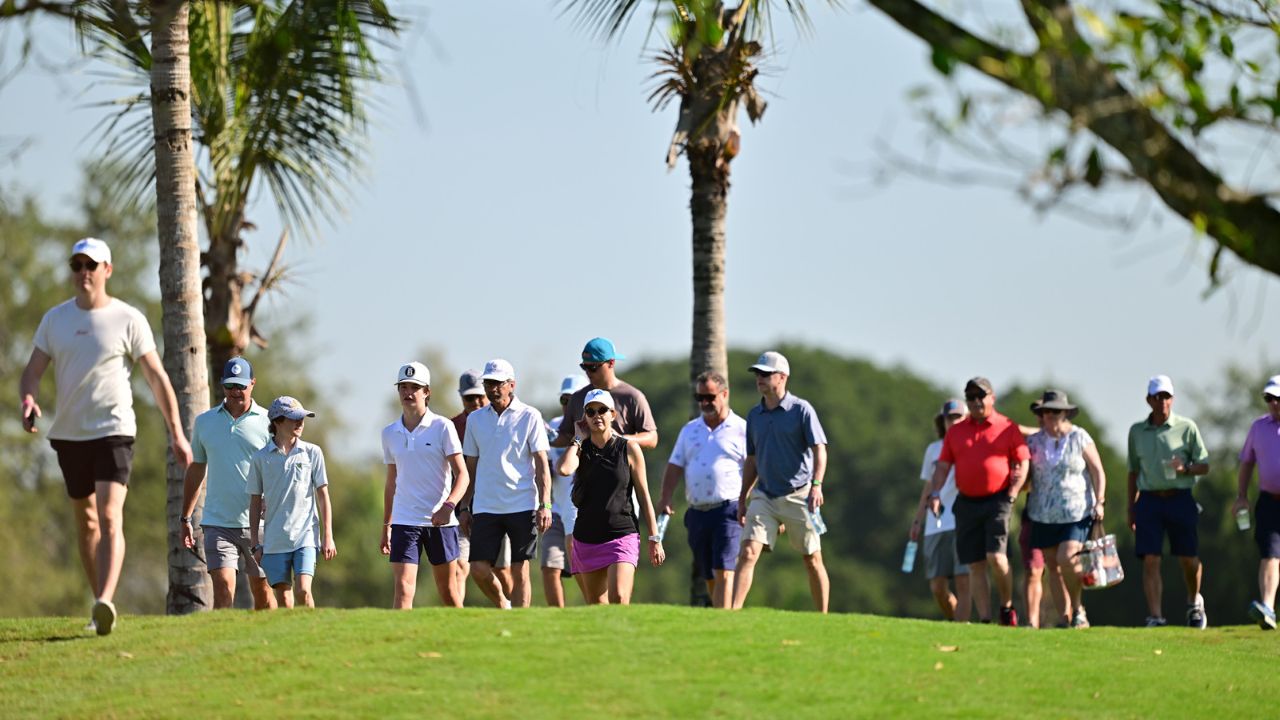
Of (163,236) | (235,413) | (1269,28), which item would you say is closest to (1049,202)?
(1269,28)

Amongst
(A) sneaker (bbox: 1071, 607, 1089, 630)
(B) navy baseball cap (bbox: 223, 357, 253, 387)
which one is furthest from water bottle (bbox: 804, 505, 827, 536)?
(B) navy baseball cap (bbox: 223, 357, 253, 387)

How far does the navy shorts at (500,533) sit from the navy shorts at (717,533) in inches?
63.9

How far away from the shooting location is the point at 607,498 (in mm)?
13656

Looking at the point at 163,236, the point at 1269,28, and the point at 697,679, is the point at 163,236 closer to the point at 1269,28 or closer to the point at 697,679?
the point at 697,679

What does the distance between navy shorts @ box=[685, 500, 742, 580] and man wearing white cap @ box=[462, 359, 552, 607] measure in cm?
167

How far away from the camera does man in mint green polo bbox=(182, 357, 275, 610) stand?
46.4 ft

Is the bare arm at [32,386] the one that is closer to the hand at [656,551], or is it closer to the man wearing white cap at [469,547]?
the man wearing white cap at [469,547]

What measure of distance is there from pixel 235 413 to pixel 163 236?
9.54 ft

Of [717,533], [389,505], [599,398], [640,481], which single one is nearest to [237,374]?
[389,505]

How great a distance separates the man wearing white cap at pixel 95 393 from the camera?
38.9 feet

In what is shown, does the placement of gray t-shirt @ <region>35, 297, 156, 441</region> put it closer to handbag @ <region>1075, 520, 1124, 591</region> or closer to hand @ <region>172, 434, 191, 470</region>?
hand @ <region>172, 434, 191, 470</region>

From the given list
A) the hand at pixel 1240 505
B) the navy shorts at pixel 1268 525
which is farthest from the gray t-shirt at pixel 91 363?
the navy shorts at pixel 1268 525

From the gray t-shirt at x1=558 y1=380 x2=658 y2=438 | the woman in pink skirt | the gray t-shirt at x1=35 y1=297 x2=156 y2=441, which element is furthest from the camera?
the gray t-shirt at x1=558 y1=380 x2=658 y2=438

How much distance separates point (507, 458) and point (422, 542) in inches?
36.6
